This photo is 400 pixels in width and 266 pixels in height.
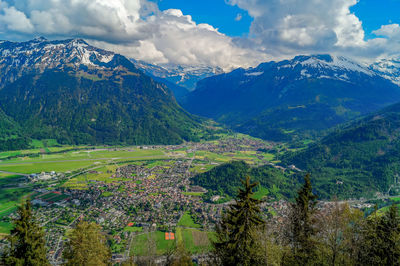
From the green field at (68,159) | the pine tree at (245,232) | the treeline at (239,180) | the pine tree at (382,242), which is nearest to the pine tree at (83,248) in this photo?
the pine tree at (245,232)

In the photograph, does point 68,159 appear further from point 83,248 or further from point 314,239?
point 314,239

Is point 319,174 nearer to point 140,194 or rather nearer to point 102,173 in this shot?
point 140,194

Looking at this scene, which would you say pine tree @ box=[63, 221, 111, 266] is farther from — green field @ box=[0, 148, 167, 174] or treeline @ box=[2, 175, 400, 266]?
green field @ box=[0, 148, 167, 174]

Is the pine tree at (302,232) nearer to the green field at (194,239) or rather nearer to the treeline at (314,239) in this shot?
the treeline at (314,239)

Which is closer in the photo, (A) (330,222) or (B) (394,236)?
(B) (394,236)

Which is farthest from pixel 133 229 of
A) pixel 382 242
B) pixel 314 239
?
pixel 382 242

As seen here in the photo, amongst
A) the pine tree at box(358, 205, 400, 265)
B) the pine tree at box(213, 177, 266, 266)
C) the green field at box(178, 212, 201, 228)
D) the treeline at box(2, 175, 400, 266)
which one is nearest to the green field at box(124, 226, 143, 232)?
the green field at box(178, 212, 201, 228)

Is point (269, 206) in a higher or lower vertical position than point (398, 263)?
lower

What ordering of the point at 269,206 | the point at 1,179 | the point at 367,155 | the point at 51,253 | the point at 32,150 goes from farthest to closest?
the point at 32,150
the point at 367,155
the point at 1,179
the point at 269,206
the point at 51,253

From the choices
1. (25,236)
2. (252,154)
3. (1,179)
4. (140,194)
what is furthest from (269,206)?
(1,179)
